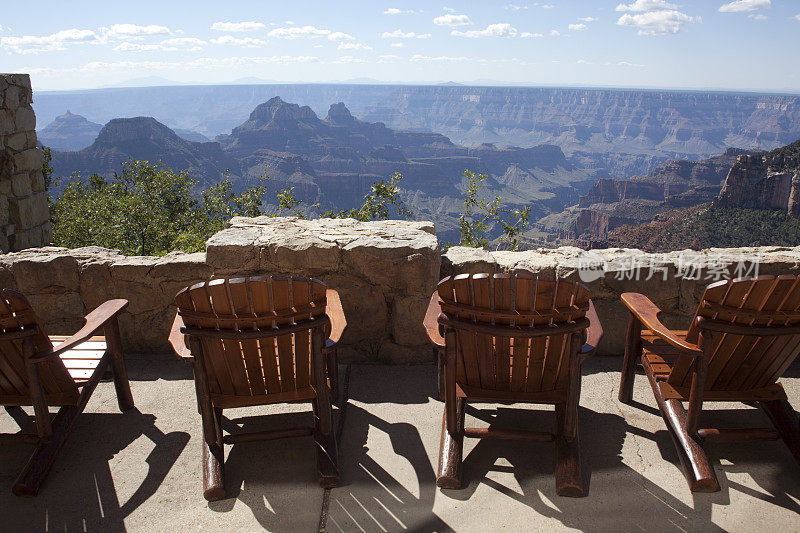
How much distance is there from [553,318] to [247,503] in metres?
1.37

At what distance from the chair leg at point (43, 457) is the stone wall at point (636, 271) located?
6.84 ft

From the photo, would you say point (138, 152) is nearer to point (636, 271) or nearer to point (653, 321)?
point (636, 271)

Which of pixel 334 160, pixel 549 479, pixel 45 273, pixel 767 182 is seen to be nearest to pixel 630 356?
pixel 549 479

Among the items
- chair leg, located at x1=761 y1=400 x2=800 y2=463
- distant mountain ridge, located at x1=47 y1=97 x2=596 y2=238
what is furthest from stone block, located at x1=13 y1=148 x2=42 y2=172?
distant mountain ridge, located at x1=47 y1=97 x2=596 y2=238

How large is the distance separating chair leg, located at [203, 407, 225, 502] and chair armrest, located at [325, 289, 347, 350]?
574 mm

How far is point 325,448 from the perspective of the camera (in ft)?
7.55

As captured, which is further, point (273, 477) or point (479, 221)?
point (479, 221)

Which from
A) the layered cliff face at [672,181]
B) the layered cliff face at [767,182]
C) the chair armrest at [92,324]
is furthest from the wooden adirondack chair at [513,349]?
the layered cliff face at [672,181]

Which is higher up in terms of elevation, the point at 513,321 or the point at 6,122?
the point at 6,122

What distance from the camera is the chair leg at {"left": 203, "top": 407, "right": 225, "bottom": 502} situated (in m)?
2.11

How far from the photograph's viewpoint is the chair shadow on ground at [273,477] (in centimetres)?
204

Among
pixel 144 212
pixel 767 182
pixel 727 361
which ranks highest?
pixel 727 361

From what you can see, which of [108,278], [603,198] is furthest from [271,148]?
[108,278]

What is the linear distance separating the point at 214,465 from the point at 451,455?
3.19ft
